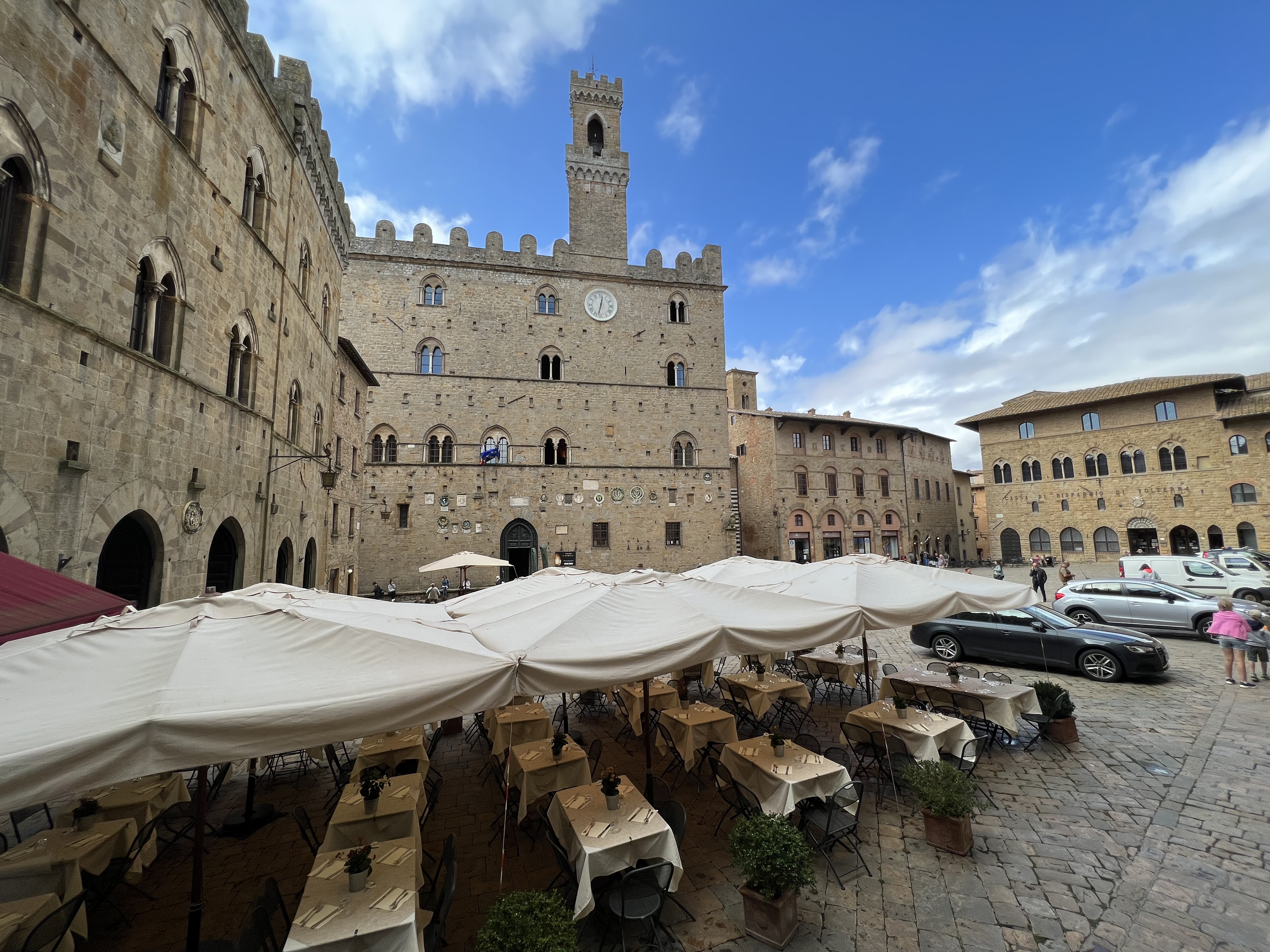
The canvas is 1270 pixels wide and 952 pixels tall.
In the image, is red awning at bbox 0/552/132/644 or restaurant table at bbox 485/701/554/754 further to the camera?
restaurant table at bbox 485/701/554/754

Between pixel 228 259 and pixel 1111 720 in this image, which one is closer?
pixel 1111 720

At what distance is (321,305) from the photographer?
14.9 m

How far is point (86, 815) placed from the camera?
4250mm

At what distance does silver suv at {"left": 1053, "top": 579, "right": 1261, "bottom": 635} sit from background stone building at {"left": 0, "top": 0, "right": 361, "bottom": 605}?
18.0 meters

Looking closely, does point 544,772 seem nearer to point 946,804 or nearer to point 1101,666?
point 946,804

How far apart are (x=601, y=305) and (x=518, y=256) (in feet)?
15.4

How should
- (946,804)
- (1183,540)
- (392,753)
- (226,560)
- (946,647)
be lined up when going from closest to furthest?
(946,804), (392,753), (226,560), (946,647), (1183,540)

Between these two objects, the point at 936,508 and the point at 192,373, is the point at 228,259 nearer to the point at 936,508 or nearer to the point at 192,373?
the point at 192,373

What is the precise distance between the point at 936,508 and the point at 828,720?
3662 cm

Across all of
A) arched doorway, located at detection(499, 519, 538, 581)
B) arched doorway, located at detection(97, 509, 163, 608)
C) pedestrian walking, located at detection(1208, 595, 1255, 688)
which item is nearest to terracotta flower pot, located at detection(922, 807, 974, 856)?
pedestrian walking, located at detection(1208, 595, 1255, 688)

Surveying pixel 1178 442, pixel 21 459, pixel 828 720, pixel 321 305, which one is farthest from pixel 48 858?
pixel 1178 442

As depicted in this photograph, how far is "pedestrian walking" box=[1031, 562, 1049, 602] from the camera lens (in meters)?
19.9

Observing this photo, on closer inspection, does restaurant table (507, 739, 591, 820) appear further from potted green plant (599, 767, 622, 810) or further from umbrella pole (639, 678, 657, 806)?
potted green plant (599, 767, 622, 810)

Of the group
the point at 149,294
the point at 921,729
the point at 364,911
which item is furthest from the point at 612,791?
the point at 149,294
